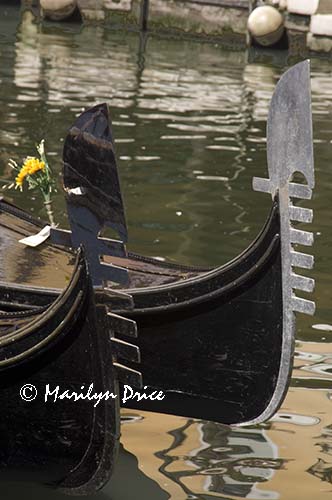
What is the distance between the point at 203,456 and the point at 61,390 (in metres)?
0.92

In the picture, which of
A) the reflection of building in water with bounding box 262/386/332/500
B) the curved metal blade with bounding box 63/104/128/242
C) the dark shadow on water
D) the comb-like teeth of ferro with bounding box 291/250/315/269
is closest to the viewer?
the curved metal blade with bounding box 63/104/128/242

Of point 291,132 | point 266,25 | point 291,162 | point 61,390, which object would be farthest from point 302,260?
point 266,25

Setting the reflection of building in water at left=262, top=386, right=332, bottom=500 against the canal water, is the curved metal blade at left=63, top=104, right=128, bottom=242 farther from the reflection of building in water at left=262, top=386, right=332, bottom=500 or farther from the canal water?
the reflection of building in water at left=262, top=386, right=332, bottom=500

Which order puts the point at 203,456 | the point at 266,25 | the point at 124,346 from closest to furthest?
the point at 124,346, the point at 203,456, the point at 266,25

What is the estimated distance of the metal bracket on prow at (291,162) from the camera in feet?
16.3

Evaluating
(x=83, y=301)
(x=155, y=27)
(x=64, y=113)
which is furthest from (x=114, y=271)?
(x=155, y=27)

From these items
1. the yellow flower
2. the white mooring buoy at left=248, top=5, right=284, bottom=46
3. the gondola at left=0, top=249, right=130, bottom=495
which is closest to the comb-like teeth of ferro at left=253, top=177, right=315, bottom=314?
the gondola at left=0, top=249, right=130, bottom=495

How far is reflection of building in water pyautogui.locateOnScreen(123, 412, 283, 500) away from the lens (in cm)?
538

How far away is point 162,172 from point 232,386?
5685 mm

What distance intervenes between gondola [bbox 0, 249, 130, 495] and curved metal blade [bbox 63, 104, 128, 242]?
16cm

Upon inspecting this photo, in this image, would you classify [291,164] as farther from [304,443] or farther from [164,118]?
[164,118]

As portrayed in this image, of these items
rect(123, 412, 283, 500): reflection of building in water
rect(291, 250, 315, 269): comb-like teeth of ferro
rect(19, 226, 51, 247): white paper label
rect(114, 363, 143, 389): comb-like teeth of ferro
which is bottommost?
rect(123, 412, 283, 500): reflection of building in water

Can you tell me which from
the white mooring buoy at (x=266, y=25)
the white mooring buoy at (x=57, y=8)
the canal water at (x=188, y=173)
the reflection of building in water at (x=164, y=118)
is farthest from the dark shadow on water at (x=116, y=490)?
the white mooring buoy at (x=57, y=8)

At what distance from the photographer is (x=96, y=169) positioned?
182 inches
